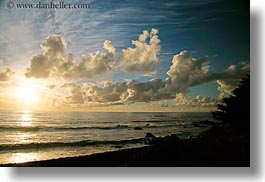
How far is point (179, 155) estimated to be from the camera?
222cm

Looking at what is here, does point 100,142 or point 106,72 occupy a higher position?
point 106,72

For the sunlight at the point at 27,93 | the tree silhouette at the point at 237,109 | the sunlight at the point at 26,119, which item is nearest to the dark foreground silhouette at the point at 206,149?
the tree silhouette at the point at 237,109

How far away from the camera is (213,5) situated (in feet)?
7.31

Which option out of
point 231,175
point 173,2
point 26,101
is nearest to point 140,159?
point 231,175

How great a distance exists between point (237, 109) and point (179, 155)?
377mm

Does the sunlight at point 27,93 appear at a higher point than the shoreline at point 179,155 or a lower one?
higher

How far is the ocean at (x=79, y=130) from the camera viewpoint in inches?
85.2

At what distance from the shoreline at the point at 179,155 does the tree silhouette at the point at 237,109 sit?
0.17 ft

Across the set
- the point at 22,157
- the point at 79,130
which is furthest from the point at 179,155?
the point at 22,157

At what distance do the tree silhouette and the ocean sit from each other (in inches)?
2.8

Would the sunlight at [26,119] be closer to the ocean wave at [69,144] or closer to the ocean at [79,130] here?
the ocean at [79,130]

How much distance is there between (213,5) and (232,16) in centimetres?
11

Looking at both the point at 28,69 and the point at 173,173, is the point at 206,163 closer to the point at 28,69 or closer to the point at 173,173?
the point at 173,173

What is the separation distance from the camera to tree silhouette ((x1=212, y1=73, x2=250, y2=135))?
2.19m
